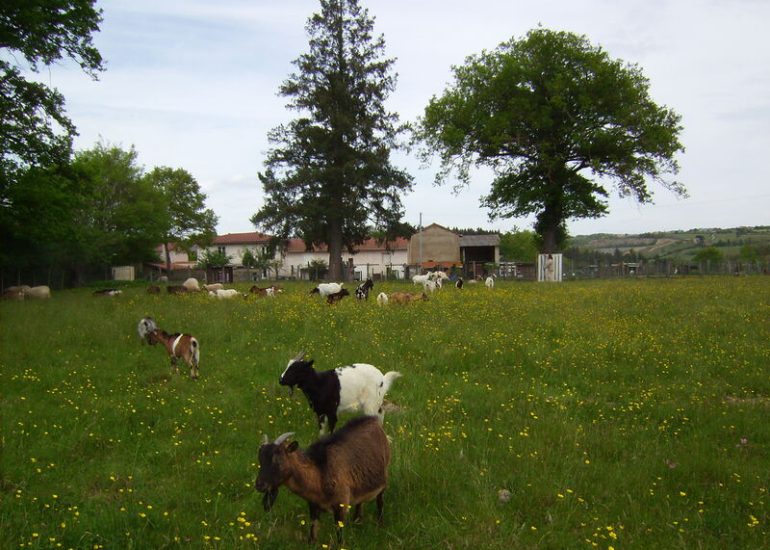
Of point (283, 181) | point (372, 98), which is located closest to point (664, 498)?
point (283, 181)

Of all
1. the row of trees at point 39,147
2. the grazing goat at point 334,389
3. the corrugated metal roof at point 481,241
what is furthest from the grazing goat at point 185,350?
the corrugated metal roof at point 481,241

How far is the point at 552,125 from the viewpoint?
135ft

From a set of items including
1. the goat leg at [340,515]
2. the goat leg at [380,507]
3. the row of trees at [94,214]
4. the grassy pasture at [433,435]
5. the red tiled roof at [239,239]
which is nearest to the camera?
the goat leg at [340,515]

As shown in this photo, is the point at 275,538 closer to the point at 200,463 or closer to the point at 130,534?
the point at 130,534

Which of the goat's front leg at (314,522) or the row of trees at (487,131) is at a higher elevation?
the row of trees at (487,131)

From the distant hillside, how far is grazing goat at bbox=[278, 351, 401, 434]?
118941 millimetres

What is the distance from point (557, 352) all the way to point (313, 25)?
40123 mm

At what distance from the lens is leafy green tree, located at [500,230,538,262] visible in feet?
402

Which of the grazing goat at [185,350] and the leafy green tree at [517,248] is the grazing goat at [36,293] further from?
the leafy green tree at [517,248]

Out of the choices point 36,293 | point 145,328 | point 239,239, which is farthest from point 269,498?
point 239,239

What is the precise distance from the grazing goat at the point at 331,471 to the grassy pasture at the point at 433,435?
1.04 feet

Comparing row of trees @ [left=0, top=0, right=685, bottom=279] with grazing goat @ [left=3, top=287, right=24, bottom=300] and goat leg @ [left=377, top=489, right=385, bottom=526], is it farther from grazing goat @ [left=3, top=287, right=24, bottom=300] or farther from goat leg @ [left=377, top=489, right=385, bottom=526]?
goat leg @ [left=377, top=489, right=385, bottom=526]

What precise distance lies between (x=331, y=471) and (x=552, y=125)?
41037 mm

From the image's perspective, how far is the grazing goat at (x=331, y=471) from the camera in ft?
14.4
